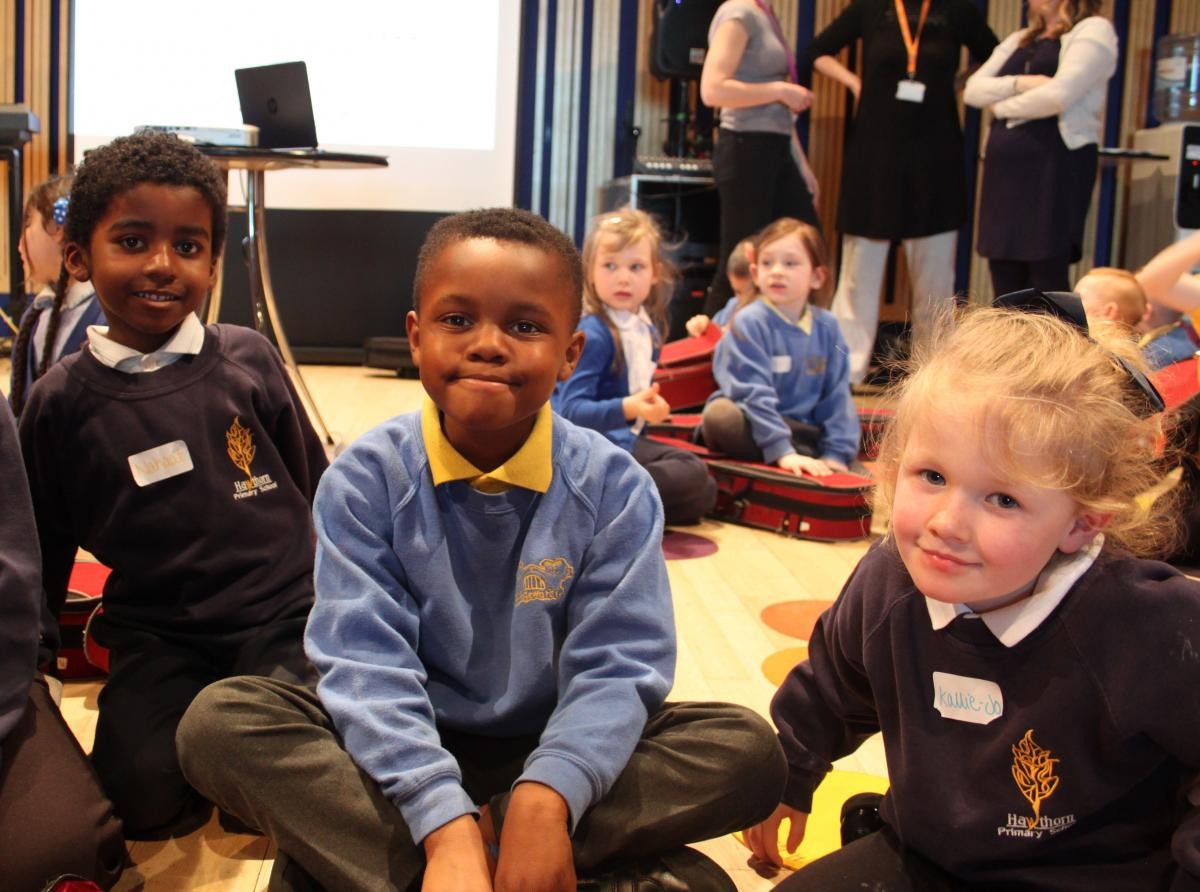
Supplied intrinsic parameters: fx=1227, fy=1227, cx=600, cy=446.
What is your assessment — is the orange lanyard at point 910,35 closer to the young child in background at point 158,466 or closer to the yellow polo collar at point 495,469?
the young child in background at point 158,466

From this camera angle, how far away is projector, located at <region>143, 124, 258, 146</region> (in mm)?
2941

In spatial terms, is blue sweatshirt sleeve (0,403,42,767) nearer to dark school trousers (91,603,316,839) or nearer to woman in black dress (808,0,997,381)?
dark school trousers (91,603,316,839)

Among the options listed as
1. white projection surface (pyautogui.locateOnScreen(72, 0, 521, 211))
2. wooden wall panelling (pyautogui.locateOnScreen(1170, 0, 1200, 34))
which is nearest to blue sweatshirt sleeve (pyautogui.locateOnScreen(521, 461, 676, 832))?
white projection surface (pyautogui.locateOnScreen(72, 0, 521, 211))

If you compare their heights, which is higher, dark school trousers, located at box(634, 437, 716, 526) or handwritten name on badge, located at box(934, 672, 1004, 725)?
handwritten name on badge, located at box(934, 672, 1004, 725)

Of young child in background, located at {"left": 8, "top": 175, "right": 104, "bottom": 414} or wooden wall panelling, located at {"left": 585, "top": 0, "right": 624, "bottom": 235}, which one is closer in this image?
young child in background, located at {"left": 8, "top": 175, "right": 104, "bottom": 414}

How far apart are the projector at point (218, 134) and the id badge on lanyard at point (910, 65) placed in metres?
2.57

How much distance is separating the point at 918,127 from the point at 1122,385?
3965mm

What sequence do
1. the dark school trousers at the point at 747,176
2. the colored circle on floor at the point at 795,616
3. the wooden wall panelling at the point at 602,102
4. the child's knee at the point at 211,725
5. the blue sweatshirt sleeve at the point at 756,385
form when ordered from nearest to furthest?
the child's knee at the point at 211,725
the colored circle on floor at the point at 795,616
the blue sweatshirt sleeve at the point at 756,385
the dark school trousers at the point at 747,176
the wooden wall panelling at the point at 602,102

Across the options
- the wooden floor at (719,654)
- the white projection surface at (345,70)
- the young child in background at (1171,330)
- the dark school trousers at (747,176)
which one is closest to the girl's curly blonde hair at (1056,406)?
the wooden floor at (719,654)

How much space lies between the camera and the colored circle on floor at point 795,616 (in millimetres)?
2119

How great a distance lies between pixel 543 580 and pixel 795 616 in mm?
1155

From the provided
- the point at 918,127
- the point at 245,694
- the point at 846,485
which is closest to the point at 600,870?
the point at 245,694

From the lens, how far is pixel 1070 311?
1014 millimetres

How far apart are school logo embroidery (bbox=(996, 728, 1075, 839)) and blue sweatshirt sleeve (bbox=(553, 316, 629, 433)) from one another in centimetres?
182
